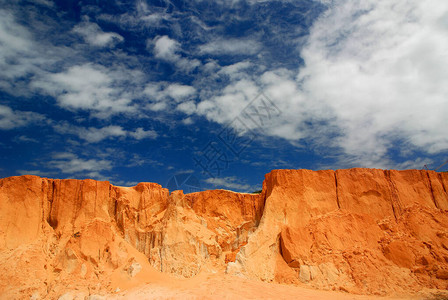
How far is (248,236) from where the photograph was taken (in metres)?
18.2

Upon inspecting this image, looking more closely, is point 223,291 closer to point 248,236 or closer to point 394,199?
point 248,236

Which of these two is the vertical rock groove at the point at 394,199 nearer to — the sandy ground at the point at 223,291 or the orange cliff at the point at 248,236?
the orange cliff at the point at 248,236

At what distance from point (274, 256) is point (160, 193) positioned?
9.41 meters

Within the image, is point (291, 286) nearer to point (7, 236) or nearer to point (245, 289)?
point (245, 289)

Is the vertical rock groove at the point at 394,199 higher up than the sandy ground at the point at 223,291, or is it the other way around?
the vertical rock groove at the point at 394,199

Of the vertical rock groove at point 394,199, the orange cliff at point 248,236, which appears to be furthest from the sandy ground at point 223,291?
the vertical rock groove at point 394,199

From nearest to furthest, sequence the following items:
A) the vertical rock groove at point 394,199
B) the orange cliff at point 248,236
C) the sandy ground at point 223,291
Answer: the sandy ground at point 223,291 < the orange cliff at point 248,236 < the vertical rock groove at point 394,199

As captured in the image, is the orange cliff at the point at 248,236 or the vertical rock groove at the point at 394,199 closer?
the orange cliff at the point at 248,236

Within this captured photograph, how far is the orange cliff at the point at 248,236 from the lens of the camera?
607 inches

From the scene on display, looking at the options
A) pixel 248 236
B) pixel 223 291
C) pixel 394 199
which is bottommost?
pixel 223 291

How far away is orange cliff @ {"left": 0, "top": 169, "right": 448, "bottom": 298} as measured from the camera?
15422 mm

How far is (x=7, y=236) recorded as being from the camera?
16.5 meters

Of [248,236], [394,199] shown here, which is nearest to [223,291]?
[248,236]

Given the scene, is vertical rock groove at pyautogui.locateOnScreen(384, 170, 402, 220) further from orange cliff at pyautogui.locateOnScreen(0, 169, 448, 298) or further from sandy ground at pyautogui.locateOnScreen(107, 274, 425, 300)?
sandy ground at pyautogui.locateOnScreen(107, 274, 425, 300)
